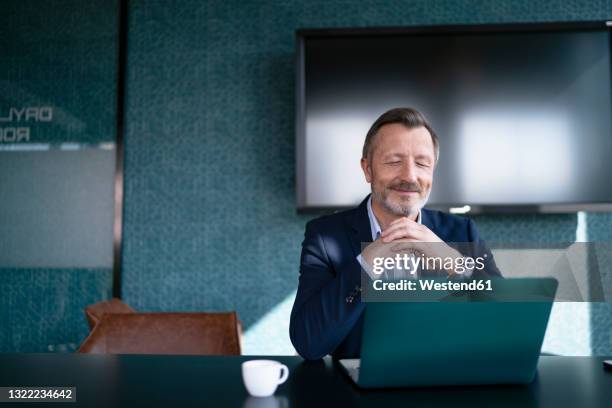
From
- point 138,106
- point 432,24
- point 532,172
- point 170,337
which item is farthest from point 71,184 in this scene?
point 532,172

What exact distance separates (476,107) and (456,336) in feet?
6.65

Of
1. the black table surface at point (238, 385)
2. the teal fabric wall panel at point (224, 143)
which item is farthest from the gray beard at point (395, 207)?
the teal fabric wall panel at point (224, 143)

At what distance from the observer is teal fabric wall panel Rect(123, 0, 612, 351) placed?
2.77m

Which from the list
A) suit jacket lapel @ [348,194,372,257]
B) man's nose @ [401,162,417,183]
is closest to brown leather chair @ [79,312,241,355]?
suit jacket lapel @ [348,194,372,257]

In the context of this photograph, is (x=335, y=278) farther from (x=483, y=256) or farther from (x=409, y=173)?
(x=409, y=173)

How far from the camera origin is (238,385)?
971 millimetres

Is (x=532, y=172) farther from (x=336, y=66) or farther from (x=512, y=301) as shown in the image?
(x=512, y=301)

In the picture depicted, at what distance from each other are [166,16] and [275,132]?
3.16 feet

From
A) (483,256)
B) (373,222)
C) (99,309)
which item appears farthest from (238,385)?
(99,309)

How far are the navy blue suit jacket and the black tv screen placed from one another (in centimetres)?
93

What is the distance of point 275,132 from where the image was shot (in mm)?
2828

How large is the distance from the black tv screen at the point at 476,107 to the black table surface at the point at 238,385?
151 centimetres

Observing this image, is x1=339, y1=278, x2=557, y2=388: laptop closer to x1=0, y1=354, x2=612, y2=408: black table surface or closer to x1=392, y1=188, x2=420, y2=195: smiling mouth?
x1=0, y1=354, x2=612, y2=408: black table surface

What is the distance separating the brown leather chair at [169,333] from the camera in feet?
5.67
